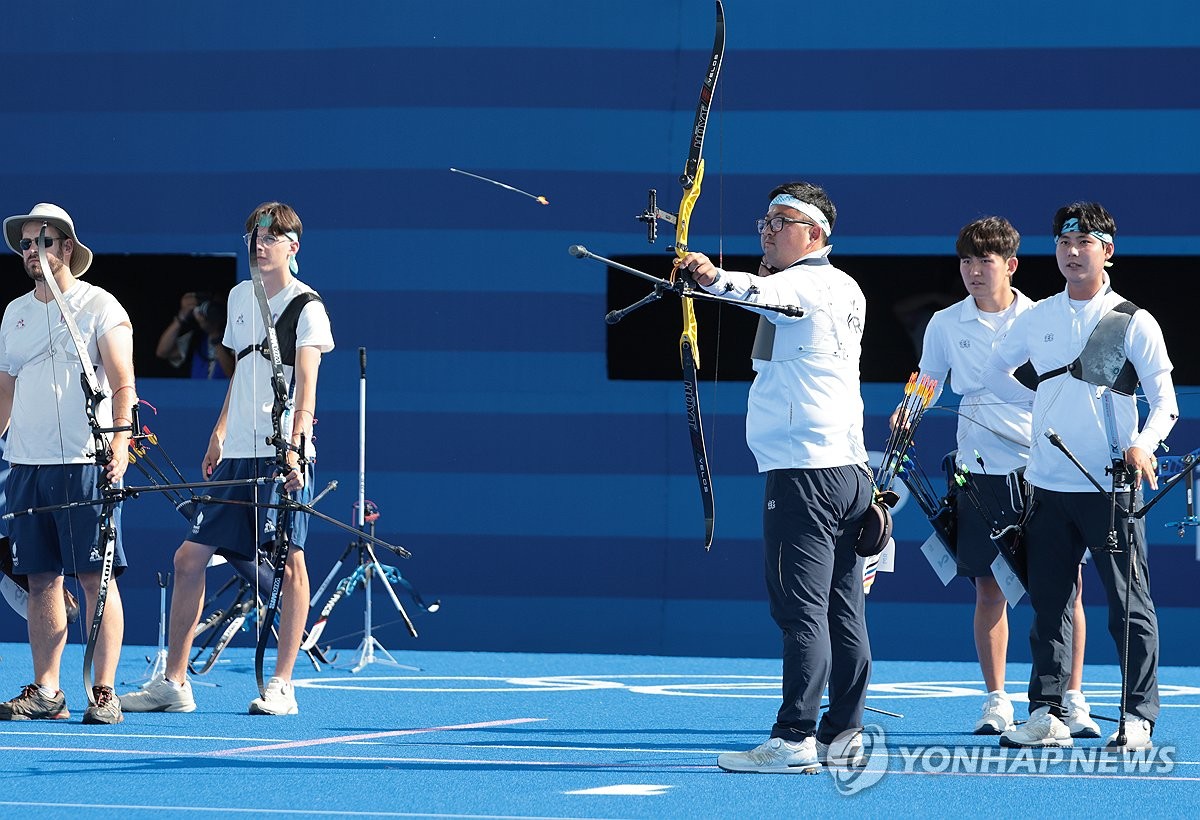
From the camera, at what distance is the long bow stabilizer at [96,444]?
535 cm

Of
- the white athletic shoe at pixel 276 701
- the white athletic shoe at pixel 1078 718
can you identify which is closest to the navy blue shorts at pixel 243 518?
the white athletic shoe at pixel 276 701

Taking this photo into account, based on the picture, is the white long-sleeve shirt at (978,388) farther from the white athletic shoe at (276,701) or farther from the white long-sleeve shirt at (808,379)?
the white athletic shoe at (276,701)

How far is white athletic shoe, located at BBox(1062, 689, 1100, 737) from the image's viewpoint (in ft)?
17.1

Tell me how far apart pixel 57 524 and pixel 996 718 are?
3061 mm

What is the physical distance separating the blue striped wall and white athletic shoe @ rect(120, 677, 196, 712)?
7.82 feet

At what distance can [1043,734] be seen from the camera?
5023 mm

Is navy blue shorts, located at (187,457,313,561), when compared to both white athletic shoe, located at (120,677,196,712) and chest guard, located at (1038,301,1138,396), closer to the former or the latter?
white athletic shoe, located at (120,677,196,712)

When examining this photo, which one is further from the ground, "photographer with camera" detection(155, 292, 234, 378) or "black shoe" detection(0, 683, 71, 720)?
"photographer with camera" detection(155, 292, 234, 378)

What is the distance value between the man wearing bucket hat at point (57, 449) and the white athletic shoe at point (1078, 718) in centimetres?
296

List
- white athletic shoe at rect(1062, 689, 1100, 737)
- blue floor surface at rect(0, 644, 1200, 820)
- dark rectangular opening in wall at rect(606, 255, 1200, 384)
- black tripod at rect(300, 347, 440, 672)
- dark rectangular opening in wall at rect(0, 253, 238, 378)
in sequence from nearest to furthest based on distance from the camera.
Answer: blue floor surface at rect(0, 644, 1200, 820) < white athletic shoe at rect(1062, 689, 1100, 737) < black tripod at rect(300, 347, 440, 672) < dark rectangular opening in wall at rect(606, 255, 1200, 384) < dark rectangular opening in wall at rect(0, 253, 238, 378)

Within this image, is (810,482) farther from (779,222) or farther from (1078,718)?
(1078,718)

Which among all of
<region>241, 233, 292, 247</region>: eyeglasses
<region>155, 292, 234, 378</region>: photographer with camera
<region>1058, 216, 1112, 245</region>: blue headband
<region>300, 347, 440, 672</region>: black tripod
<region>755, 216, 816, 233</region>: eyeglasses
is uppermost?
<region>241, 233, 292, 247</region>: eyeglasses

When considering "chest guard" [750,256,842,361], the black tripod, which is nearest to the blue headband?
"chest guard" [750,256,842,361]

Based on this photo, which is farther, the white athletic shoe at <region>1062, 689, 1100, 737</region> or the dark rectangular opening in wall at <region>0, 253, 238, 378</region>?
the dark rectangular opening in wall at <region>0, 253, 238, 378</region>
